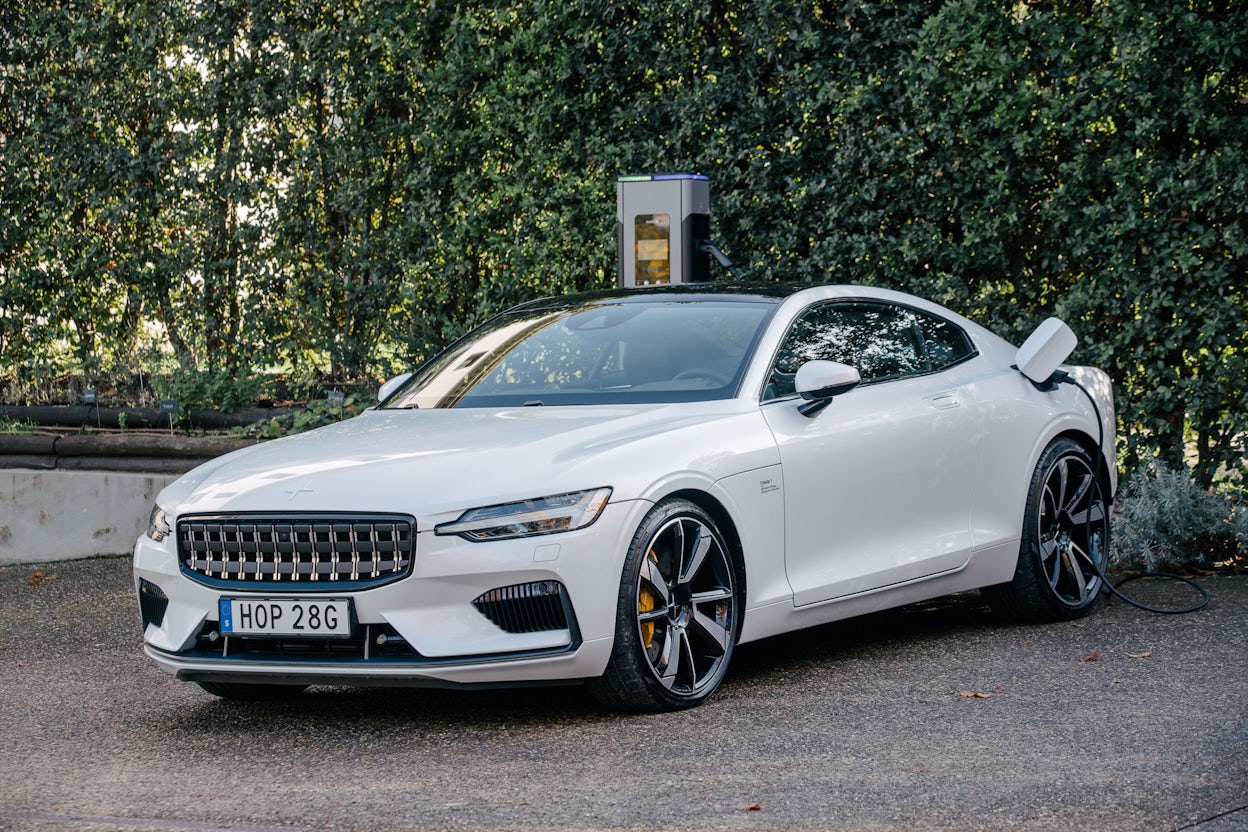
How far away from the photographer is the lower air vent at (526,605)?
5348 millimetres

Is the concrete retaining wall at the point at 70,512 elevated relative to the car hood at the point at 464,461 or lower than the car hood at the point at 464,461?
lower

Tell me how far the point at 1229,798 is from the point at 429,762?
235 cm

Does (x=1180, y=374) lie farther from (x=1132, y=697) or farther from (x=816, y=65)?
(x=1132, y=697)

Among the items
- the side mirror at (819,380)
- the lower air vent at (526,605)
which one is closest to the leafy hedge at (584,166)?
the side mirror at (819,380)

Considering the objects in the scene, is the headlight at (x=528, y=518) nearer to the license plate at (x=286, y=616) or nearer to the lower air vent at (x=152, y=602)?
the license plate at (x=286, y=616)

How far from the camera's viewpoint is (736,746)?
5.29 m

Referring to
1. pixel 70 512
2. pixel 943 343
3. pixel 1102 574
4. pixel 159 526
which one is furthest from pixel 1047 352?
pixel 70 512

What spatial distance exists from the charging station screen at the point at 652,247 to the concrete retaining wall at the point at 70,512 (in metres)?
3.60

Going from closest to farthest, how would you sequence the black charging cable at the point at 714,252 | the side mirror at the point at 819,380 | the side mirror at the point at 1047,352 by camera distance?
the side mirror at the point at 819,380 < the side mirror at the point at 1047,352 < the black charging cable at the point at 714,252

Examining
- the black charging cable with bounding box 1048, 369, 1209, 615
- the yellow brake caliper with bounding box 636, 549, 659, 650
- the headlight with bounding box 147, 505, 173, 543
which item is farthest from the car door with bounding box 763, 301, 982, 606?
the headlight with bounding box 147, 505, 173, 543

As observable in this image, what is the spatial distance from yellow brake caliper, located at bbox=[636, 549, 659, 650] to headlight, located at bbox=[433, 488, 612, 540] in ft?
1.05

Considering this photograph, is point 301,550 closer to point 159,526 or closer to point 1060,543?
point 159,526

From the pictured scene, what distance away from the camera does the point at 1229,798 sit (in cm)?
457

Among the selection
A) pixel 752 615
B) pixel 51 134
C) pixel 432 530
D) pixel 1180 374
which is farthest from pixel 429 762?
pixel 51 134
